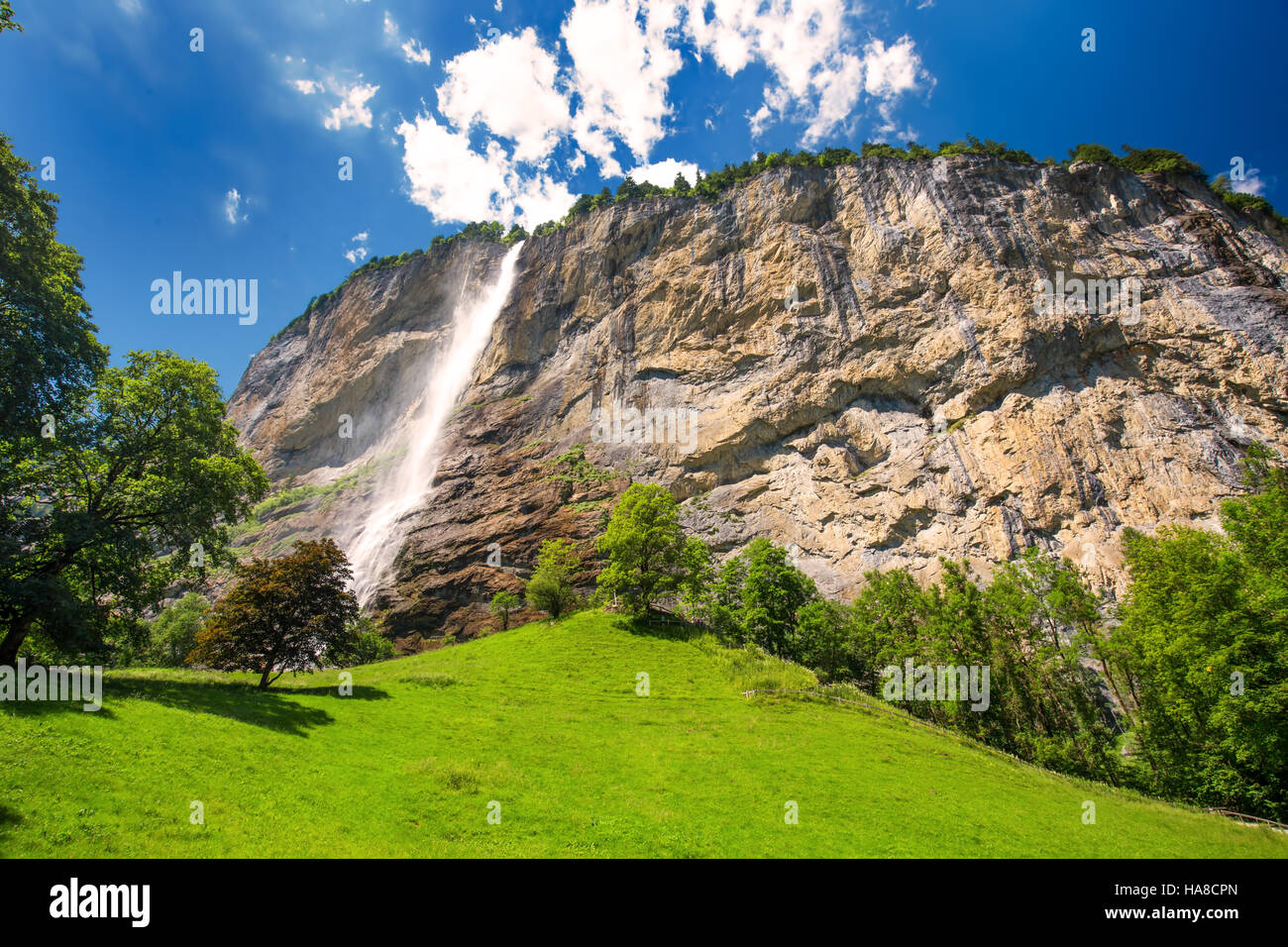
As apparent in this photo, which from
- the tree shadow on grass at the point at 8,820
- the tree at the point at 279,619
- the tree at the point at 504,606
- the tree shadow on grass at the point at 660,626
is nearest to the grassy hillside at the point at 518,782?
the tree shadow on grass at the point at 8,820

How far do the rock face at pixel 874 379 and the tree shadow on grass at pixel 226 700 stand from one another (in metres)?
33.2

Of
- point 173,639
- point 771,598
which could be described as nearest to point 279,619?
point 771,598

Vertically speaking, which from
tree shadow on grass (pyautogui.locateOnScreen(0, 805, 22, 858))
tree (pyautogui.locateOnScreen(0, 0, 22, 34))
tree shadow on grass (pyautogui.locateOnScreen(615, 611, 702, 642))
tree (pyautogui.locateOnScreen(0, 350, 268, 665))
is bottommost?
tree shadow on grass (pyautogui.locateOnScreen(615, 611, 702, 642))

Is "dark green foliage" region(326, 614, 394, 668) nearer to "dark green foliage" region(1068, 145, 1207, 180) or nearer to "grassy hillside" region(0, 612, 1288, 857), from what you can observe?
"grassy hillside" region(0, 612, 1288, 857)

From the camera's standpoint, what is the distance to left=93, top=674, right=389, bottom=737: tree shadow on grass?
16.8 metres

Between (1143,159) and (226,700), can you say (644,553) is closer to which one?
(226,700)

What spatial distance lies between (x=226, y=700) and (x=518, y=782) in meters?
11.7

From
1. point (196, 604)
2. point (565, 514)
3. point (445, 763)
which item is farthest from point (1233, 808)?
point (196, 604)

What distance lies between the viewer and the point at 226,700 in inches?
739

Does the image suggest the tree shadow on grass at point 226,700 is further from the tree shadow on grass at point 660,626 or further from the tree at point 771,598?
the tree at point 771,598

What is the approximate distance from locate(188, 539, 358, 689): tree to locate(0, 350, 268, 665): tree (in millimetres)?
2583

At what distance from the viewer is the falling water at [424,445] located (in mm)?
64875

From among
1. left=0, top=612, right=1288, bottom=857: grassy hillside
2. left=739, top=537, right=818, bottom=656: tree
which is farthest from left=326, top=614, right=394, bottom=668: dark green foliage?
left=739, top=537, right=818, bottom=656: tree
